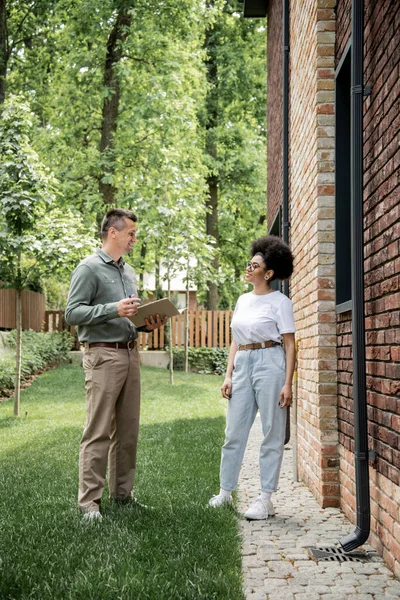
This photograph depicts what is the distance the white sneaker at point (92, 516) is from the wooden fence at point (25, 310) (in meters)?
17.0

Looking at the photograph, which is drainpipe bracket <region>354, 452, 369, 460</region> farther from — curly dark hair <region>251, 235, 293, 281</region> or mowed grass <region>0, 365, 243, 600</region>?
curly dark hair <region>251, 235, 293, 281</region>

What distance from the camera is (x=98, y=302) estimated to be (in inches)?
197

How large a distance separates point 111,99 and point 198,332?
25.9 ft

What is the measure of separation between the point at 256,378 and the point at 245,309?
530 mm

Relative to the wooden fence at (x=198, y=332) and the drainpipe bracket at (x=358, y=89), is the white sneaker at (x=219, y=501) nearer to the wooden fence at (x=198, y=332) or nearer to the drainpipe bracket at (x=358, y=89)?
the drainpipe bracket at (x=358, y=89)

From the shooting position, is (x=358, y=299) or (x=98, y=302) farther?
(x=98, y=302)

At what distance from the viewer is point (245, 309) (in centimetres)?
529

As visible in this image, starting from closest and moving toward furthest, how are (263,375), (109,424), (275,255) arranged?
(109,424) → (263,375) → (275,255)

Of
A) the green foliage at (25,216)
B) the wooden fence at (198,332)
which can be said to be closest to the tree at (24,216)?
the green foliage at (25,216)

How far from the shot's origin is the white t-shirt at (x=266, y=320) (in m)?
5.10

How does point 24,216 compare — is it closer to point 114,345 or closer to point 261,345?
point 114,345

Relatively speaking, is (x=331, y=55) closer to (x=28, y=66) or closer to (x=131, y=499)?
(x=131, y=499)

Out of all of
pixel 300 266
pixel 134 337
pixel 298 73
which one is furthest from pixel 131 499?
pixel 298 73

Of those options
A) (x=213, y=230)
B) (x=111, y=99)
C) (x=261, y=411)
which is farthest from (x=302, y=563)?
(x=213, y=230)
